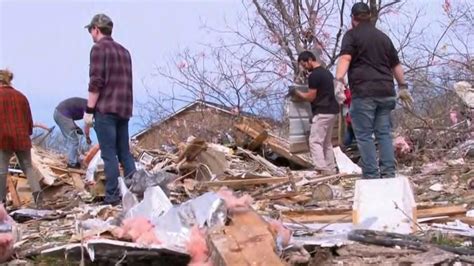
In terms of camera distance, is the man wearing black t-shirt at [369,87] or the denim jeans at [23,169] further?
the denim jeans at [23,169]

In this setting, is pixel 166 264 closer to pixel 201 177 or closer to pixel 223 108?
pixel 201 177

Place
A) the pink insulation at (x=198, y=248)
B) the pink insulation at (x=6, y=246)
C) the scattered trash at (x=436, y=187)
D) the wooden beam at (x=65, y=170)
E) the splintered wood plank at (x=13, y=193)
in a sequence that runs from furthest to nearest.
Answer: the wooden beam at (x=65, y=170), the splintered wood plank at (x=13, y=193), the scattered trash at (x=436, y=187), the pink insulation at (x=6, y=246), the pink insulation at (x=198, y=248)

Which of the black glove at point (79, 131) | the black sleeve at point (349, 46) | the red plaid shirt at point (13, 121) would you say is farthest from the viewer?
the black glove at point (79, 131)

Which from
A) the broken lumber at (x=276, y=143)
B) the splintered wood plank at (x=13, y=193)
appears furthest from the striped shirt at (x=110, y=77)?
the broken lumber at (x=276, y=143)

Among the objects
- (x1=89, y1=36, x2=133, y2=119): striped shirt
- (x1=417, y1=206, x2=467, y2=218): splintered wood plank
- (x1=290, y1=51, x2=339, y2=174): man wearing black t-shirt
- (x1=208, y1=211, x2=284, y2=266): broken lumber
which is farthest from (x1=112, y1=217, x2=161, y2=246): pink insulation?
(x1=290, y1=51, x2=339, y2=174): man wearing black t-shirt

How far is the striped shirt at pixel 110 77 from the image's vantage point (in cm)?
661

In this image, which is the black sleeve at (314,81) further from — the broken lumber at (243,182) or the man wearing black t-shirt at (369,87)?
the man wearing black t-shirt at (369,87)

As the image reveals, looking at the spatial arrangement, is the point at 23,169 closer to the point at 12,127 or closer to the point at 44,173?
the point at 12,127

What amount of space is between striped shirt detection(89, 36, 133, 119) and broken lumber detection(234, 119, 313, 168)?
4.78 meters

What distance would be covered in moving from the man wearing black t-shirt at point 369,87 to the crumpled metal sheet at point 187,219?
7.44 feet

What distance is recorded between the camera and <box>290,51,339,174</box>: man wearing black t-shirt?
357 inches

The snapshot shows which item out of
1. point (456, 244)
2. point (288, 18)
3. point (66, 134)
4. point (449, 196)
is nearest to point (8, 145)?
point (66, 134)

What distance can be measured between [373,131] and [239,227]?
104 inches

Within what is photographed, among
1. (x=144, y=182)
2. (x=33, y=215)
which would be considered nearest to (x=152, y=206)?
(x=144, y=182)
